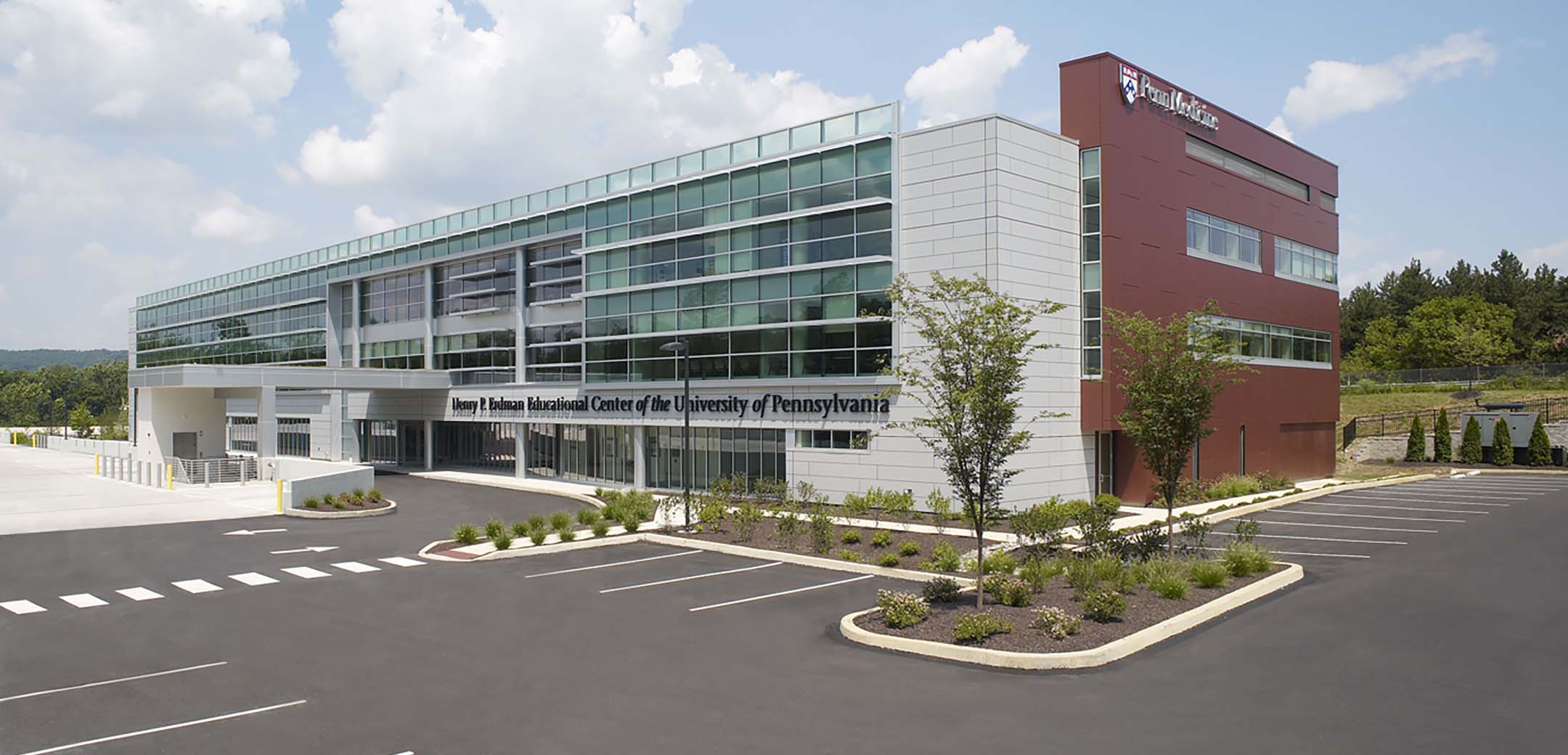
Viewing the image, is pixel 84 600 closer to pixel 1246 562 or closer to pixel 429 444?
pixel 1246 562

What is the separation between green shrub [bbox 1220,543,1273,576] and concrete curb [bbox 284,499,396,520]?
2730 cm

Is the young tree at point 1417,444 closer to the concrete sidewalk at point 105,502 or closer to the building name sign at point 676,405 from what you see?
the building name sign at point 676,405

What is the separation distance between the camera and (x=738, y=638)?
49.4 ft

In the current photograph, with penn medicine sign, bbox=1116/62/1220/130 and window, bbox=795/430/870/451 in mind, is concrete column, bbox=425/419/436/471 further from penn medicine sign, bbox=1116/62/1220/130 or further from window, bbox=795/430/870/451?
penn medicine sign, bbox=1116/62/1220/130

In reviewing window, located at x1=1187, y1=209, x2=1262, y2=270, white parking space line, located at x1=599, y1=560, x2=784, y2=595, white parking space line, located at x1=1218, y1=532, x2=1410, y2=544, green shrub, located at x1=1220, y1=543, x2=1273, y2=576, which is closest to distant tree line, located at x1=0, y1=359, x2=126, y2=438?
white parking space line, located at x1=599, y1=560, x2=784, y2=595

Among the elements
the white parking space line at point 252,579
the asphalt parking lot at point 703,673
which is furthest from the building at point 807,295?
the white parking space line at point 252,579

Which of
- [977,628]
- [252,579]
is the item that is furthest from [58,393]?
[977,628]

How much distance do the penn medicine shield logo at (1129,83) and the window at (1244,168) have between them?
4.38m

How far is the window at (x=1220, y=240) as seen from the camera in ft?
119

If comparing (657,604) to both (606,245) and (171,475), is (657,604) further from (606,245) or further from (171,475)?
(171,475)

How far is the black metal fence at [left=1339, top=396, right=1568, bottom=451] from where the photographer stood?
2255 inches

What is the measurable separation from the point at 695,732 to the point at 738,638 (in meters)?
4.54

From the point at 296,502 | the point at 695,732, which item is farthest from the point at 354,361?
the point at 695,732

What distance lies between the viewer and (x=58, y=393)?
150500 mm
